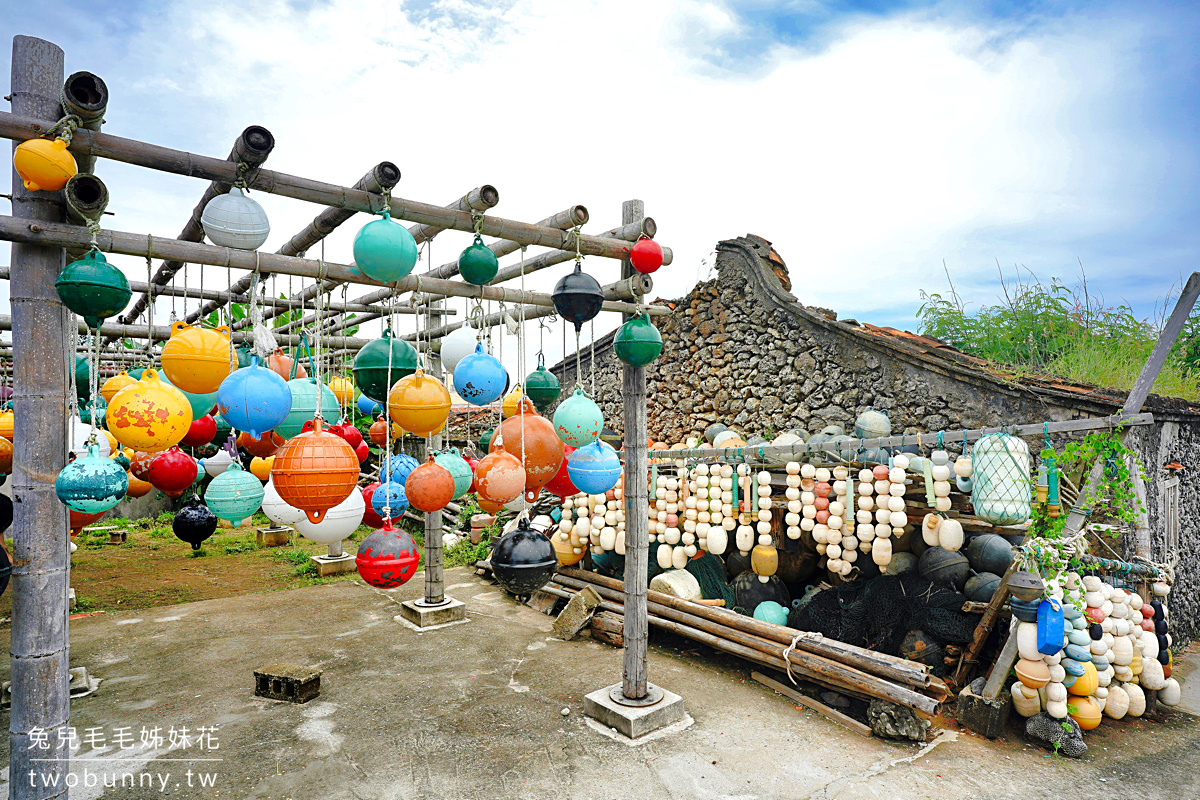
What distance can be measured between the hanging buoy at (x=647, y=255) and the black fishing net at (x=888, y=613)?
3.38 m

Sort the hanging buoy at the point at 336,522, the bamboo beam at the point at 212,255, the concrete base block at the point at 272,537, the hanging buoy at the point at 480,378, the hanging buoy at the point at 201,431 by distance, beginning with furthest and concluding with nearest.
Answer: the concrete base block at the point at 272,537
the hanging buoy at the point at 201,431
the hanging buoy at the point at 480,378
the hanging buoy at the point at 336,522
the bamboo beam at the point at 212,255

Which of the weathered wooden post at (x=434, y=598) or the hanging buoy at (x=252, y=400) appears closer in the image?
the hanging buoy at (x=252, y=400)

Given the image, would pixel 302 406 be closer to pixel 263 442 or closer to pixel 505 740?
pixel 263 442

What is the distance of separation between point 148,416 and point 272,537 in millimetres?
10312

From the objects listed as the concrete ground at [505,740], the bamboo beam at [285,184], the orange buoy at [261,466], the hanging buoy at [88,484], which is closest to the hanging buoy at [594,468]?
the bamboo beam at [285,184]

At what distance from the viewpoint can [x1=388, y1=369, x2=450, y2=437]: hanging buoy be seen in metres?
3.09

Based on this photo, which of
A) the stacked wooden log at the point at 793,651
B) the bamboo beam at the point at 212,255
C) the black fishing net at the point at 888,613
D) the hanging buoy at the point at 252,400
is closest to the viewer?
the bamboo beam at the point at 212,255

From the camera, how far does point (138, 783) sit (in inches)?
151

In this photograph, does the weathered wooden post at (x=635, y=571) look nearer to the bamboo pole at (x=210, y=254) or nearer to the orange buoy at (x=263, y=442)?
the bamboo pole at (x=210, y=254)

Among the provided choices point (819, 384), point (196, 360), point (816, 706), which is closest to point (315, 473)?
point (196, 360)

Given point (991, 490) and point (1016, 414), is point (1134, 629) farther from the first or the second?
point (1016, 414)

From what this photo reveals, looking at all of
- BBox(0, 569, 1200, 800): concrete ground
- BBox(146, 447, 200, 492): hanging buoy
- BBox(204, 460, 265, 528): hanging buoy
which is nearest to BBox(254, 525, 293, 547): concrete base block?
BBox(0, 569, 1200, 800): concrete ground

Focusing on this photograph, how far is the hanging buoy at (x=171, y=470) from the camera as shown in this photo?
409cm

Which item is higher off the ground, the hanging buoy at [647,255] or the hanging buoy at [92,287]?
the hanging buoy at [647,255]
